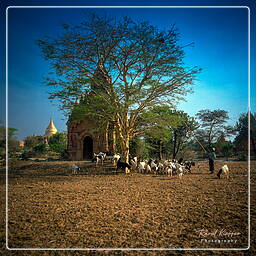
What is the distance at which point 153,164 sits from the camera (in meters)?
9.39

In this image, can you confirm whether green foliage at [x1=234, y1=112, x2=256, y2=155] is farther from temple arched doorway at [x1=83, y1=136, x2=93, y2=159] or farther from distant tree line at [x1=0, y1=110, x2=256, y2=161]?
temple arched doorway at [x1=83, y1=136, x2=93, y2=159]

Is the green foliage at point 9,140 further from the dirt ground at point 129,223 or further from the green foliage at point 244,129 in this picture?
the green foliage at point 244,129

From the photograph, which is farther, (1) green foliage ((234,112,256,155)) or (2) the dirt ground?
(1) green foliage ((234,112,256,155))

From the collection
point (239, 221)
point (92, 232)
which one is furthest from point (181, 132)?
point (92, 232)

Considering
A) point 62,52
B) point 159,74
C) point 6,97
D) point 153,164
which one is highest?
point 62,52

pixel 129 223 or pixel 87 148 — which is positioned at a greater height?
pixel 129 223

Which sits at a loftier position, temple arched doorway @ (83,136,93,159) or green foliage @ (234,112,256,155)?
green foliage @ (234,112,256,155)

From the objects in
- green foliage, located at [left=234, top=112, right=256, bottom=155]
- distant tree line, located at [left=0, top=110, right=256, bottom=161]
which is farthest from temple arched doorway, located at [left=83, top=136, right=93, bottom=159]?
green foliage, located at [left=234, top=112, right=256, bottom=155]

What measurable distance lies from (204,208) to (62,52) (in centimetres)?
821

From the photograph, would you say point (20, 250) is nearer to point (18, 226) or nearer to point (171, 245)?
point (18, 226)

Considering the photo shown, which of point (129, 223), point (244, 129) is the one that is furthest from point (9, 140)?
point (244, 129)

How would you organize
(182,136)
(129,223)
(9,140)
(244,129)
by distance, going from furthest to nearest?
(182,136)
(9,140)
(244,129)
(129,223)

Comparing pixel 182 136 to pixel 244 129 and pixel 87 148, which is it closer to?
pixel 244 129

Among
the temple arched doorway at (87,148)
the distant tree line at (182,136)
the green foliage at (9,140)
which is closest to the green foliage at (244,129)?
the distant tree line at (182,136)
